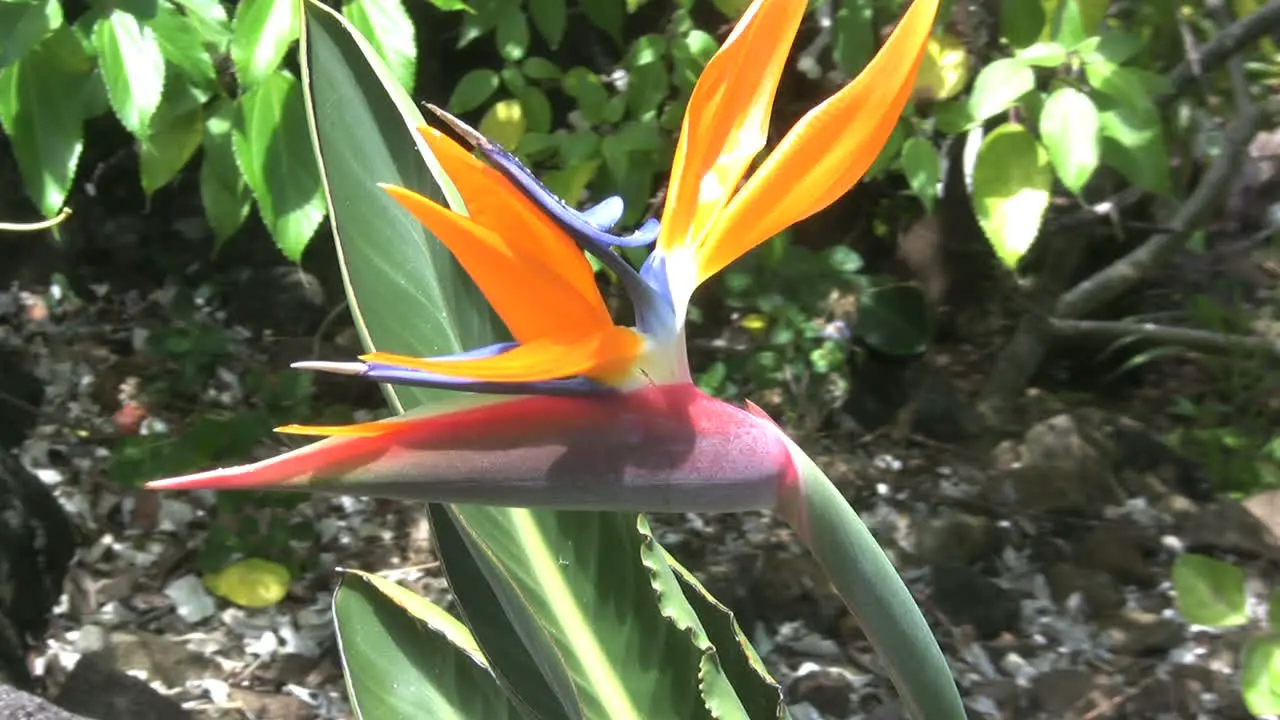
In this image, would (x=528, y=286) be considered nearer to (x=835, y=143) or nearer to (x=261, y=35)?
(x=835, y=143)

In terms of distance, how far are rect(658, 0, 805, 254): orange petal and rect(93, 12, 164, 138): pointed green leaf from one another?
517 millimetres

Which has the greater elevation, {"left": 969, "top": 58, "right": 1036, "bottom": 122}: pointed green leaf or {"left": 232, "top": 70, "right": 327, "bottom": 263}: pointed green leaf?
{"left": 969, "top": 58, "right": 1036, "bottom": 122}: pointed green leaf

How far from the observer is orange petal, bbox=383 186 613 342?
0.31m

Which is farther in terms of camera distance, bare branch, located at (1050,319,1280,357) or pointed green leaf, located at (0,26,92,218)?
bare branch, located at (1050,319,1280,357)

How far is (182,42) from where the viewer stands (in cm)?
78

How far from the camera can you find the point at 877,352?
66.5 inches

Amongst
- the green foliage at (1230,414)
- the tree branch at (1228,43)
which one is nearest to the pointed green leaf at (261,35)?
the tree branch at (1228,43)

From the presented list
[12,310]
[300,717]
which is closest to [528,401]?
[300,717]

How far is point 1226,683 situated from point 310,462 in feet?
3.97

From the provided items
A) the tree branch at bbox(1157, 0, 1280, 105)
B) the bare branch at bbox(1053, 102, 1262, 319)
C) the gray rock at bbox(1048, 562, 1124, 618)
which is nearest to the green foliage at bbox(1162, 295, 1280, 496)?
the bare branch at bbox(1053, 102, 1262, 319)

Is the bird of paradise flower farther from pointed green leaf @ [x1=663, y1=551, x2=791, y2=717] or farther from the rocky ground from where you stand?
the rocky ground

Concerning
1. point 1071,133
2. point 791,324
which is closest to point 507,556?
point 1071,133

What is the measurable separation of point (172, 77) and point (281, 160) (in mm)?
144

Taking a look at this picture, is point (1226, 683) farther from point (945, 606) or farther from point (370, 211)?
point (370, 211)
